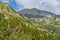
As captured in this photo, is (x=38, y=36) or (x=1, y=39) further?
(x=38, y=36)

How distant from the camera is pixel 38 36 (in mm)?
137375

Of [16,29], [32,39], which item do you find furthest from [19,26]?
[32,39]

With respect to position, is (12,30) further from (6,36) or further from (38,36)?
(38,36)

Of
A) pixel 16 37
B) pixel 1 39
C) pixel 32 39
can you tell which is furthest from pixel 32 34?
pixel 1 39

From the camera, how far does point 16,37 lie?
124250 mm

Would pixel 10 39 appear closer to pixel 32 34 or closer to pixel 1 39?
pixel 1 39

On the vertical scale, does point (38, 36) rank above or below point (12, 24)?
below

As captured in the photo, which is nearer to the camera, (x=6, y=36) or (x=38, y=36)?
(x=6, y=36)

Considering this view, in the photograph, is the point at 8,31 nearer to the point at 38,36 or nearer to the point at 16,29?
the point at 16,29

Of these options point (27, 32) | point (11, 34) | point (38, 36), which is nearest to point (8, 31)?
point (11, 34)

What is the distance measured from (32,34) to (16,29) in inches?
415

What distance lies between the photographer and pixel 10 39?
122750 mm

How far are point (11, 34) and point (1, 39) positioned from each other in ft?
26.6

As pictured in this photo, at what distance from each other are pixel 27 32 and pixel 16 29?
7.49 metres
